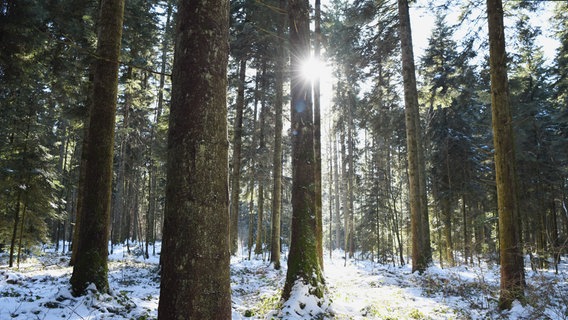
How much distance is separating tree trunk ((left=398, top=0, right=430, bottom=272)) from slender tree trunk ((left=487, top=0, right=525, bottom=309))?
15.1ft

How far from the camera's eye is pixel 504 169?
6.94m

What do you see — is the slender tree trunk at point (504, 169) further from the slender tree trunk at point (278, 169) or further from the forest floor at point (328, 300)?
the slender tree trunk at point (278, 169)

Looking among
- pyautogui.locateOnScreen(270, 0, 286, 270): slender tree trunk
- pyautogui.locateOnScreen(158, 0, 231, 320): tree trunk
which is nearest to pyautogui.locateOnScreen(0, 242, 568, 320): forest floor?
pyautogui.locateOnScreen(270, 0, 286, 270): slender tree trunk

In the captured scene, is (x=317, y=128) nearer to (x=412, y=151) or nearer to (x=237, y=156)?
(x=412, y=151)

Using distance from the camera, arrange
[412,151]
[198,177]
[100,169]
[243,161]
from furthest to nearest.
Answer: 1. [243,161]
2. [412,151]
3. [100,169]
4. [198,177]

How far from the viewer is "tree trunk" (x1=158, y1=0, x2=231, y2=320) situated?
1964 mm

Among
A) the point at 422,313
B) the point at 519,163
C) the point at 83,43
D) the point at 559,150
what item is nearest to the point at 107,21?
the point at 83,43

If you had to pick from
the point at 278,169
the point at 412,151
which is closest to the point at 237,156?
the point at 278,169

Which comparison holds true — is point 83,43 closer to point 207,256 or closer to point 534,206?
point 207,256

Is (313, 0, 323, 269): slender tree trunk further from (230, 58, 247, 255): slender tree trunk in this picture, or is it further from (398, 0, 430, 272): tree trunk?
(230, 58, 247, 255): slender tree trunk

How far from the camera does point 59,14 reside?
432 inches

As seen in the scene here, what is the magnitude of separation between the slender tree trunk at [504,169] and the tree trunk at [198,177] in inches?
264

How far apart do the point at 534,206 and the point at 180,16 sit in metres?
24.9

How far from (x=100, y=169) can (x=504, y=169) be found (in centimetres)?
853
